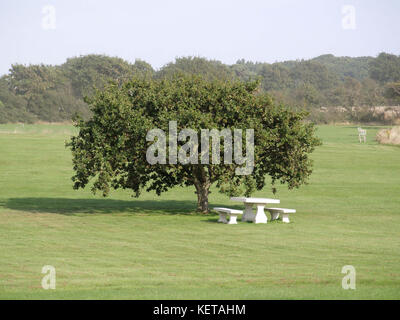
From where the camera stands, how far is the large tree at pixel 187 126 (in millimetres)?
25625

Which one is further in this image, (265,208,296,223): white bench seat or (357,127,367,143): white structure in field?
(357,127,367,143): white structure in field

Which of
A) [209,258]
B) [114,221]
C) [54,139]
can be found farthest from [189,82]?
[54,139]

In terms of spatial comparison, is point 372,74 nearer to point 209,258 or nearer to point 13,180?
point 13,180

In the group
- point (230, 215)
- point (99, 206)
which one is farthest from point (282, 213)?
point (99, 206)

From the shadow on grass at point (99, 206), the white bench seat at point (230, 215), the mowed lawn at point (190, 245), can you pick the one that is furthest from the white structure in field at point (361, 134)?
the white bench seat at point (230, 215)

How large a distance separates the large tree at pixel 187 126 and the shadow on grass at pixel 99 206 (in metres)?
2.20

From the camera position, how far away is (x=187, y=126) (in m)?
25.5

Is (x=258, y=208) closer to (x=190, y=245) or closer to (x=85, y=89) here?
(x=190, y=245)

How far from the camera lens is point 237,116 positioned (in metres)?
26.5

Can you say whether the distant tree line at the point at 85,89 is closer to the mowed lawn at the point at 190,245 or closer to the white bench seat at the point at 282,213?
the mowed lawn at the point at 190,245

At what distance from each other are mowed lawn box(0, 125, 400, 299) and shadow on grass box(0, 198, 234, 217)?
0.15 feet

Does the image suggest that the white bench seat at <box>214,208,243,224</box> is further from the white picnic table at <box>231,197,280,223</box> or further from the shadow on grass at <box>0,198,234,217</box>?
the shadow on grass at <box>0,198,234,217</box>

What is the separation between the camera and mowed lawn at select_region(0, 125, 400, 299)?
13.2 m

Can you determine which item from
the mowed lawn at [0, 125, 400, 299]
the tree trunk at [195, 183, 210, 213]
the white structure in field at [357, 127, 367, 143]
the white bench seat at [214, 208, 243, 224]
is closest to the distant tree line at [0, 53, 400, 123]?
the white structure in field at [357, 127, 367, 143]
